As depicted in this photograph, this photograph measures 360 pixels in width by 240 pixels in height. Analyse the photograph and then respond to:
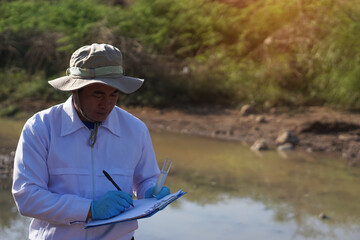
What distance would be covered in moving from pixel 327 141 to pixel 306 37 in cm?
311

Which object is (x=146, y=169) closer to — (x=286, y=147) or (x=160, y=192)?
(x=160, y=192)

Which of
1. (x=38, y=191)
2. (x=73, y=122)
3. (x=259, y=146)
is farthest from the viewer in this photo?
(x=259, y=146)

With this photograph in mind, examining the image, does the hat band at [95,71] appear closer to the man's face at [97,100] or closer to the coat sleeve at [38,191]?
the man's face at [97,100]

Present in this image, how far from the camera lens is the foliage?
9.48 m

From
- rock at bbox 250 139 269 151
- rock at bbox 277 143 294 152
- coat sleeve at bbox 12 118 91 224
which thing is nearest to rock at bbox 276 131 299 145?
rock at bbox 277 143 294 152

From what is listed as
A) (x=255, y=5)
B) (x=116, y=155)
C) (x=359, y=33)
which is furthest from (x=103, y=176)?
(x=255, y=5)

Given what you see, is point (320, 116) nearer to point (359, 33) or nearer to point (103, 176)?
point (359, 33)

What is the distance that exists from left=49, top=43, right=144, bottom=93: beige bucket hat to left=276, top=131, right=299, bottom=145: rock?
5.95 metres

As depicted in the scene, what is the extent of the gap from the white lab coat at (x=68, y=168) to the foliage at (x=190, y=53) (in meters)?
7.30

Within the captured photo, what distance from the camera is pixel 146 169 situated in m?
2.26

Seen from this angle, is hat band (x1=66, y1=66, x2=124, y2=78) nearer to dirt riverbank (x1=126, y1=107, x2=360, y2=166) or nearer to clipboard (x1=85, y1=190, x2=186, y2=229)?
clipboard (x1=85, y1=190, x2=186, y2=229)

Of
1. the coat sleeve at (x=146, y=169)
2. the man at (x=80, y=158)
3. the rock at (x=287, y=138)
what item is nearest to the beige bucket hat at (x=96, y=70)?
the man at (x=80, y=158)

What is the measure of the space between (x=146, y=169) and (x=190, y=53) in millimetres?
9750

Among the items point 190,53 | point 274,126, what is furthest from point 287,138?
point 190,53
